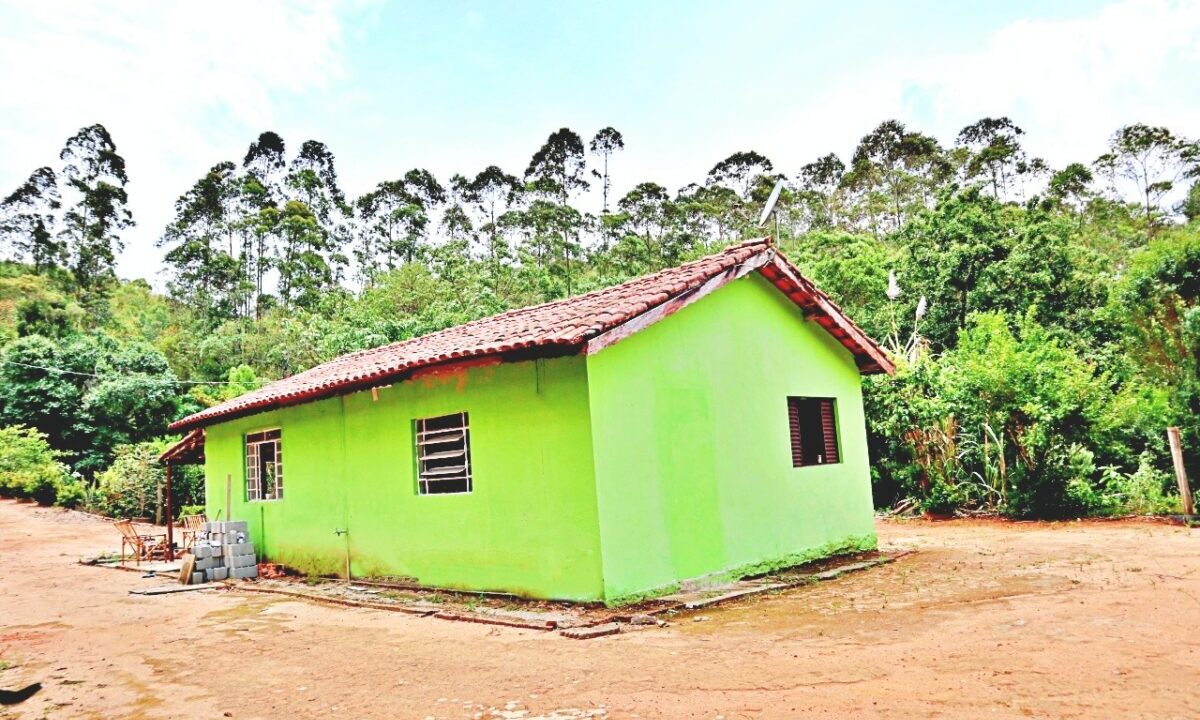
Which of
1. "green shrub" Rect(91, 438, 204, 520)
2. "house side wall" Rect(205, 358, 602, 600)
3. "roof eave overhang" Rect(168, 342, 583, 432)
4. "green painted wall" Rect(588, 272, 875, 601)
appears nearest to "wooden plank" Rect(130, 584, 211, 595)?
"house side wall" Rect(205, 358, 602, 600)

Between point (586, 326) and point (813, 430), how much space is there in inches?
202

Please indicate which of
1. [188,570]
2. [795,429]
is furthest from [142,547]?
[795,429]

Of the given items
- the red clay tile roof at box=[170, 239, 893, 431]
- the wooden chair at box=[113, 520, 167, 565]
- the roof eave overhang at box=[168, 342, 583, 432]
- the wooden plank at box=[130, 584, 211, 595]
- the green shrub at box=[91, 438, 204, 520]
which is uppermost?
the red clay tile roof at box=[170, 239, 893, 431]

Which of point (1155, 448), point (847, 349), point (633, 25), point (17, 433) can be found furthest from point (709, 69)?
point (17, 433)

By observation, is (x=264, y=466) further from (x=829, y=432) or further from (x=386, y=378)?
(x=829, y=432)

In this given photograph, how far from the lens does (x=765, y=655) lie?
19.0 feet

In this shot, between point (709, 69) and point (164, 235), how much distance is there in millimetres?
40047

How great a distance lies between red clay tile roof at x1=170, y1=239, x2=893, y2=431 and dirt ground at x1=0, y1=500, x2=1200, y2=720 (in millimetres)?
2838

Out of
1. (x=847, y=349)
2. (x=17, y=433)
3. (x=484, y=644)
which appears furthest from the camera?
(x=17, y=433)

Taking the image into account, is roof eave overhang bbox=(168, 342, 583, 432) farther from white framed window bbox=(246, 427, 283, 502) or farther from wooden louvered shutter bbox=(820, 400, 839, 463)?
wooden louvered shutter bbox=(820, 400, 839, 463)

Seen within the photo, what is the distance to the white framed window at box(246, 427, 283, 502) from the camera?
43.1 feet

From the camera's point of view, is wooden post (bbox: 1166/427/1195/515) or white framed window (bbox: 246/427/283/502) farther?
white framed window (bbox: 246/427/283/502)

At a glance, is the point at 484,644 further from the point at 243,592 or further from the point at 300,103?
the point at 300,103

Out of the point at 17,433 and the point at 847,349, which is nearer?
the point at 847,349
